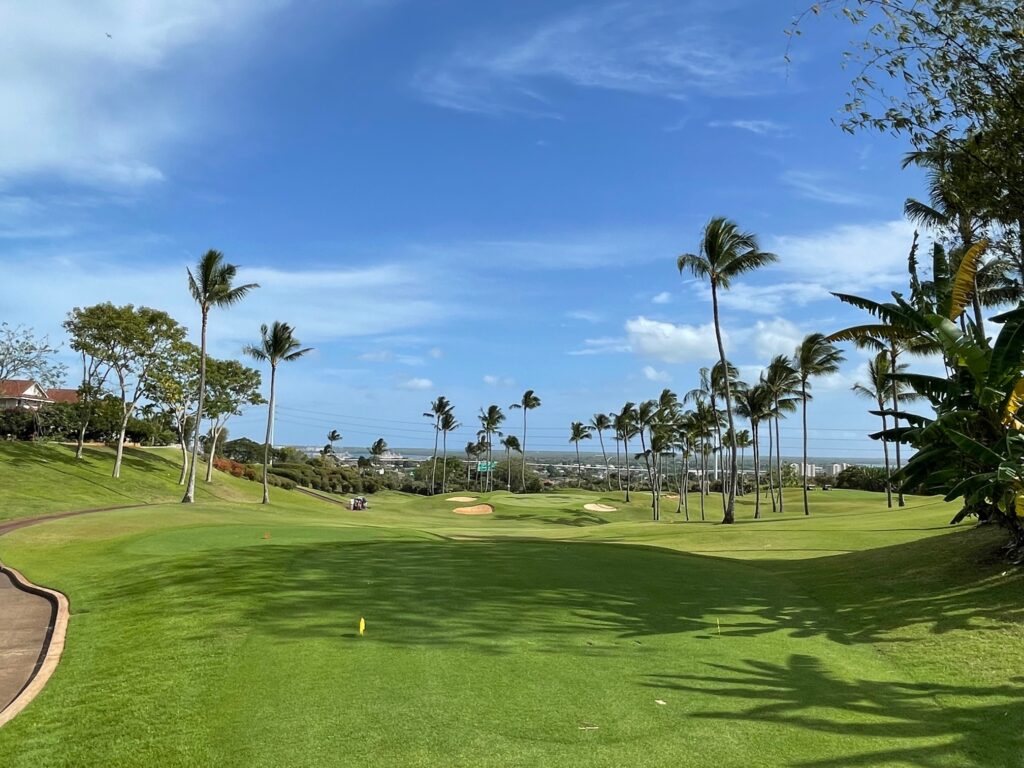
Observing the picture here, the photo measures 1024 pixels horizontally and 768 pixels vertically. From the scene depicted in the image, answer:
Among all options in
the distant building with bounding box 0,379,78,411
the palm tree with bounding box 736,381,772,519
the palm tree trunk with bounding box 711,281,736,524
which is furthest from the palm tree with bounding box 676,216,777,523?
the distant building with bounding box 0,379,78,411

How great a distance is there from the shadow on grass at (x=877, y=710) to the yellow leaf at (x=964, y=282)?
7.55 m

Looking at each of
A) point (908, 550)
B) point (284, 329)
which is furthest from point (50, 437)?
point (908, 550)

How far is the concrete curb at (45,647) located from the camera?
291 inches

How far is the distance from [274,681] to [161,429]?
65.8 metres

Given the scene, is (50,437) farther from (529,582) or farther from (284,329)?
(529,582)

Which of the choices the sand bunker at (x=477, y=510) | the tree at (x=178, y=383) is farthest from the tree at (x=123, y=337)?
the sand bunker at (x=477, y=510)

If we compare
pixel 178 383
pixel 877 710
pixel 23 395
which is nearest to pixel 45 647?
pixel 877 710

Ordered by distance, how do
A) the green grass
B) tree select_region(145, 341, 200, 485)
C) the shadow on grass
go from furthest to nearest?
1. tree select_region(145, 341, 200, 485)
2. the green grass
3. the shadow on grass

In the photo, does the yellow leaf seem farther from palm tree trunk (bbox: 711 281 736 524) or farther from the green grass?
palm tree trunk (bbox: 711 281 736 524)

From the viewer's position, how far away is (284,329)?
48031 millimetres

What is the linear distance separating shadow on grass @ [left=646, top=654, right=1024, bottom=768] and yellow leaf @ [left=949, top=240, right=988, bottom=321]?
24.8 feet

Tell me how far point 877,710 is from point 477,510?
193ft

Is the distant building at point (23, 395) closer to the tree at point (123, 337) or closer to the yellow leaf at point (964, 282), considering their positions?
the tree at point (123, 337)

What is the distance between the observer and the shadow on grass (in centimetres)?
562
